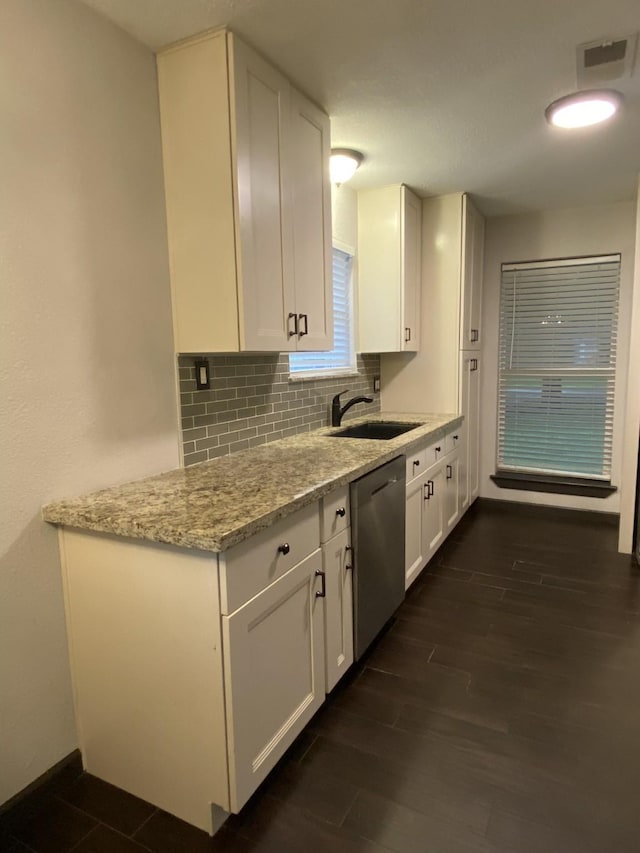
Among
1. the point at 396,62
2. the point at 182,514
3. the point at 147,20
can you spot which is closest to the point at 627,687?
the point at 182,514

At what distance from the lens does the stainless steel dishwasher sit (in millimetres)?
2014

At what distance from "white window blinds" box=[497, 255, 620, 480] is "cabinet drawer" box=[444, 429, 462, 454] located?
91 centimetres

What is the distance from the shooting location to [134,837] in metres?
1.42

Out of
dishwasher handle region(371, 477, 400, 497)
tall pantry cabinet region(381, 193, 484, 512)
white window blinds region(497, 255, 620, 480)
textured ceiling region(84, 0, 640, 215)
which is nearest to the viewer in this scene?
textured ceiling region(84, 0, 640, 215)

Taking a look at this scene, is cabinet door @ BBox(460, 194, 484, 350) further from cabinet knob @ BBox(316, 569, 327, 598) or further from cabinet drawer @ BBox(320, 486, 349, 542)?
cabinet knob @ BBox(316, 569, 327, 598)

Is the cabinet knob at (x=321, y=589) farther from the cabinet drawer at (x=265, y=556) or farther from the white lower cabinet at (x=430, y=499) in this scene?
the white lower cabinet at (x=430, y=499)

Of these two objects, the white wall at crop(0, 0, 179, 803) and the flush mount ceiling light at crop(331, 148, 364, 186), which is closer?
the white wall at crop(0, 0, 179, 803)

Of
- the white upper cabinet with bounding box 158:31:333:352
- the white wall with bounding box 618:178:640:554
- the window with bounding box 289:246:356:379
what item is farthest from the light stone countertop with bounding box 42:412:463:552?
the white wall with bounding box 618:178:640:554

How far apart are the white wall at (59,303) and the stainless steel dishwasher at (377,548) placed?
2.87 feet

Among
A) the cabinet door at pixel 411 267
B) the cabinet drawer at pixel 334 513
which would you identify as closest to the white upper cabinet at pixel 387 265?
the cabinet door at pixel 411 267

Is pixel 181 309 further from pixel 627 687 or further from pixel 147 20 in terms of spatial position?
pixel 627 687

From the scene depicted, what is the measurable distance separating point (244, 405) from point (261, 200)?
0.90 metres

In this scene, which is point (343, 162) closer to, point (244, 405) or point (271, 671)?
point (244, 405)

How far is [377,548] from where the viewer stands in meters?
2.19
